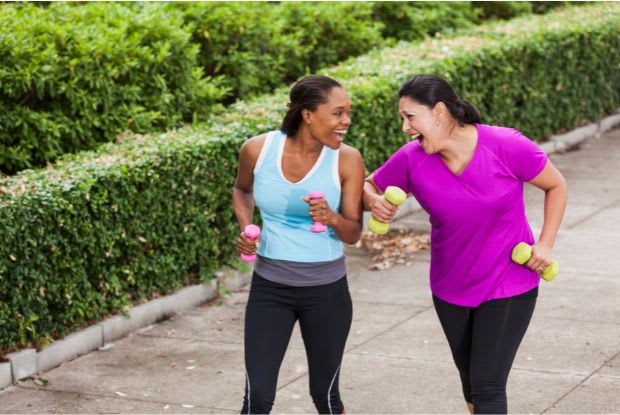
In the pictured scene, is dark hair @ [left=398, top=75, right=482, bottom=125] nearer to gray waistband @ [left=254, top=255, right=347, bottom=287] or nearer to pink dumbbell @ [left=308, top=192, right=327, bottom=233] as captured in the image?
pink dumbbell @ [left=308, top=192, right=327, bottom=233]

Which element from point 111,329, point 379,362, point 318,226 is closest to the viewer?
point 318,226

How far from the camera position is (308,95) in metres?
4.99

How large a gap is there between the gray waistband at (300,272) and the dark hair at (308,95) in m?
0.61

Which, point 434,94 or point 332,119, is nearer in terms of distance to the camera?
point 434,94

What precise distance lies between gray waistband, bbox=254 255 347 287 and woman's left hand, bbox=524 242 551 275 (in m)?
0.87

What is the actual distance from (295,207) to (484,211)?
832mm

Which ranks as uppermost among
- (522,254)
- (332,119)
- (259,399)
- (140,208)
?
(332,119)

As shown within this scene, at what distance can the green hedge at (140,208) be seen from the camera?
22.5 feet

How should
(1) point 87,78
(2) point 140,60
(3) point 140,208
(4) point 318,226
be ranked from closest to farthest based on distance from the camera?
1. (4) point 318,226
2. (3) point 140,208
3. (1) point 87,78
4. (2) point 140,60

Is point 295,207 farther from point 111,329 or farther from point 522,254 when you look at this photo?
point 111,329

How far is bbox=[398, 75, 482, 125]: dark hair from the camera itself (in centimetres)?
477

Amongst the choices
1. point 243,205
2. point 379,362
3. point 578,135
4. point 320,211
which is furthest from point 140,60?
point 578,135

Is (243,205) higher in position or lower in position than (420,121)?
lower

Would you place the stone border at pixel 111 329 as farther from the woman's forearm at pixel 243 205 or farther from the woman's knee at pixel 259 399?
the woman's knee at pixel 259 399
